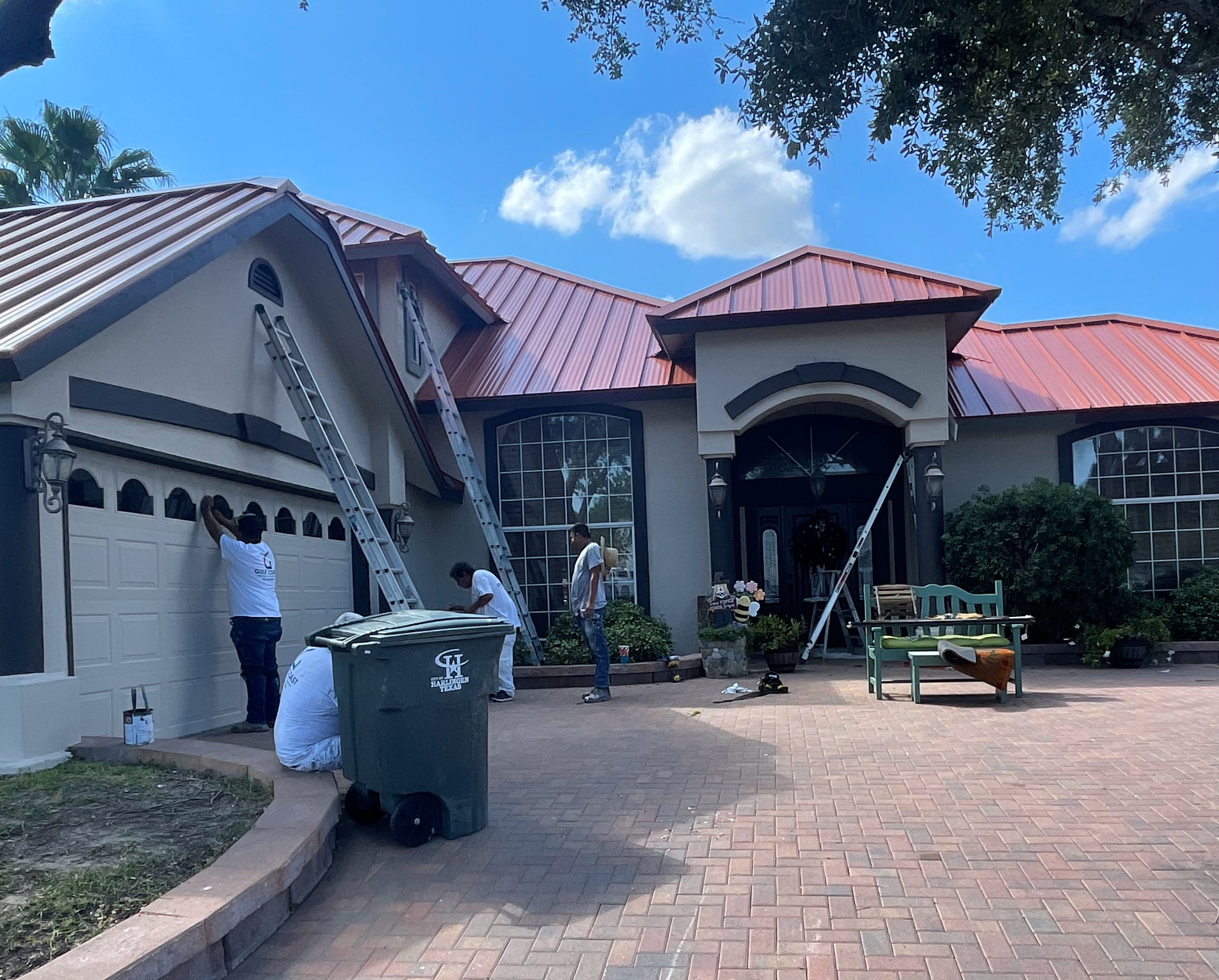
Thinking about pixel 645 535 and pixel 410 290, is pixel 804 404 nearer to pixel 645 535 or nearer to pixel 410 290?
pixel 645 535

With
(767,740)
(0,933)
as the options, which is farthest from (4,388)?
(767,740)

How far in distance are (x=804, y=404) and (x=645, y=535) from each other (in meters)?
3.00

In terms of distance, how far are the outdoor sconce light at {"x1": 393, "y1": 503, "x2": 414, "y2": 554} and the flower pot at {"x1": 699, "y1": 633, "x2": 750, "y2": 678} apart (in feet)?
12.8

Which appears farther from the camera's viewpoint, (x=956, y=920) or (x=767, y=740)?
(x=767, y=740)

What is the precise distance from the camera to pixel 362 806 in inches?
205

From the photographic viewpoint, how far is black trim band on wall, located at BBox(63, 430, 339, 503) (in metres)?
6.86

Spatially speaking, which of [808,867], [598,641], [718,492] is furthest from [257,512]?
[808,867]

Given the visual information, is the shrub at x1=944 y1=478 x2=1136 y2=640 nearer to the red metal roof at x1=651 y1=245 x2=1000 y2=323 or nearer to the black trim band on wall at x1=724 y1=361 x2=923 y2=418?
the black trim band on wall at x1=724 y1=361 x2=923 y2=418

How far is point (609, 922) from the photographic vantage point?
390cm

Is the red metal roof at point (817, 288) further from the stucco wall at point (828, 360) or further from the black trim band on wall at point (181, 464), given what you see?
the black trim band on wall at point (181, 464)

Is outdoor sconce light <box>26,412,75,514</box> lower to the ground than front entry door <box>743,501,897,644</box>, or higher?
higher

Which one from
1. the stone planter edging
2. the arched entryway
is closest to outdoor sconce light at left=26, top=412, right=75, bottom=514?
the stone planter edging

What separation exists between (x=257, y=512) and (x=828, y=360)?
24.1ft

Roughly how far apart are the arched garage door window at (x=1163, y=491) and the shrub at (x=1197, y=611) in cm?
65
